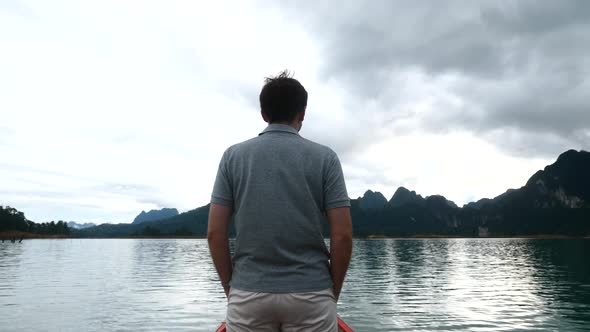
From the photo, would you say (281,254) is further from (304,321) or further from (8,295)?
(8,295)

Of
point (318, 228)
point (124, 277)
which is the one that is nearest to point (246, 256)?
point (318, 228)

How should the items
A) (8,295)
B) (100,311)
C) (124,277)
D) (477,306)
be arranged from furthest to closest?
(124,277), (8,295), (477,306), (100,311)

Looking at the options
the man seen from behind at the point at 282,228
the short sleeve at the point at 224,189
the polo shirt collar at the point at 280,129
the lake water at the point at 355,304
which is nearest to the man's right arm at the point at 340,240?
the man seen from behind at the point at 282,228

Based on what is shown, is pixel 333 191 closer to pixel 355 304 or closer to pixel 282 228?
pixel 282 228

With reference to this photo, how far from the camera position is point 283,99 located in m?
3.67

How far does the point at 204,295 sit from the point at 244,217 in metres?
29.9

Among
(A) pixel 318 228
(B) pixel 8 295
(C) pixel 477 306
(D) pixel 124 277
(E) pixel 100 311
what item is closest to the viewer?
(A) pixel 318 228

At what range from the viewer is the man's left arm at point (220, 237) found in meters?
3.59

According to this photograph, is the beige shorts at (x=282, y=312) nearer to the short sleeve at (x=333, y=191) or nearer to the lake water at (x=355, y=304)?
the short sleeve at (x=333, y=191)

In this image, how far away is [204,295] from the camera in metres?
31.2

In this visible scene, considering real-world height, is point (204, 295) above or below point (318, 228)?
below

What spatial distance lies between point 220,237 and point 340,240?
103cm

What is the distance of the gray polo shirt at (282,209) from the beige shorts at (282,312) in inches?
2.3

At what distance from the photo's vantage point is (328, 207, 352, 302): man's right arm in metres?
3.46
